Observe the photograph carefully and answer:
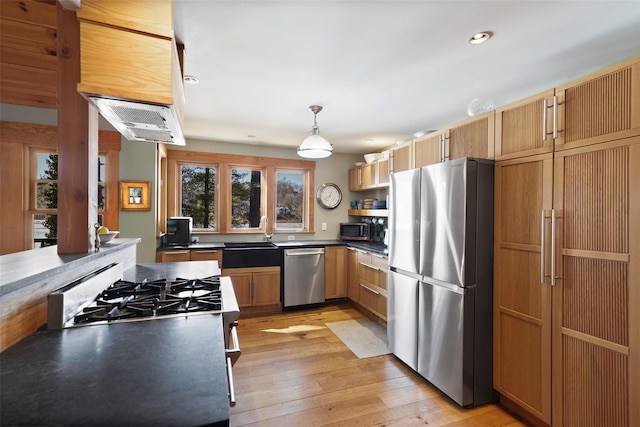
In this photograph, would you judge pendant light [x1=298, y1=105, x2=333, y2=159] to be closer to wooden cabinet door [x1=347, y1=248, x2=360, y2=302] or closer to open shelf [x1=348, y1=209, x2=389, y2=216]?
open shelf [x1=348, y1=209, x2=389, y2=216]

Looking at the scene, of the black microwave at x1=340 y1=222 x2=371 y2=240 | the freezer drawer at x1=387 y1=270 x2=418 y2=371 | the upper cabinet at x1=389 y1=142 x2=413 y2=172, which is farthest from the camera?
the black microwave at x1=340 y1=222 x2=371 y2=240

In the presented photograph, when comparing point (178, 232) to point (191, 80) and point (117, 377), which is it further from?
point (117, 377)

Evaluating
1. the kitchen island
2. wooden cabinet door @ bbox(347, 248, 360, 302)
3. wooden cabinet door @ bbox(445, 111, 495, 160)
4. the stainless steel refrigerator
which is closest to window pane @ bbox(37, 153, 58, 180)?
the kitchen island

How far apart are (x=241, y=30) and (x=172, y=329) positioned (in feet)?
5.42

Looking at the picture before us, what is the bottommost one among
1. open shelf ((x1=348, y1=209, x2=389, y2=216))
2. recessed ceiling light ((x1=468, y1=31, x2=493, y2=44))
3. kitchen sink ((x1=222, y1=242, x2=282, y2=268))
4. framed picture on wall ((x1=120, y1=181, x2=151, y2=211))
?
kitchen sink ((x1=222, y1=242, x2=282, y2=268))

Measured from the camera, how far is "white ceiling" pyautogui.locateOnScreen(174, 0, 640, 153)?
1.59 metres

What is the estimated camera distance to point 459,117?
3.31 metres

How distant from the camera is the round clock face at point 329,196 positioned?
505cm

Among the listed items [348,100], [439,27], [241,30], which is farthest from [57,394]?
[348,100]

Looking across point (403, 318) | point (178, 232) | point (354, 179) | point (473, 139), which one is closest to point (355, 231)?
point (354, 179)

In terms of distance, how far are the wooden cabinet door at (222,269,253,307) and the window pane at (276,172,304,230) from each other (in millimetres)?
1110

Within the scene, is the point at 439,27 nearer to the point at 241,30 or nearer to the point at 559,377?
the point at 241,30

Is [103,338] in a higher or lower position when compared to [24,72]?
lower

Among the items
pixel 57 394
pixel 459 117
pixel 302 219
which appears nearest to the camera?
pixel 57 394
